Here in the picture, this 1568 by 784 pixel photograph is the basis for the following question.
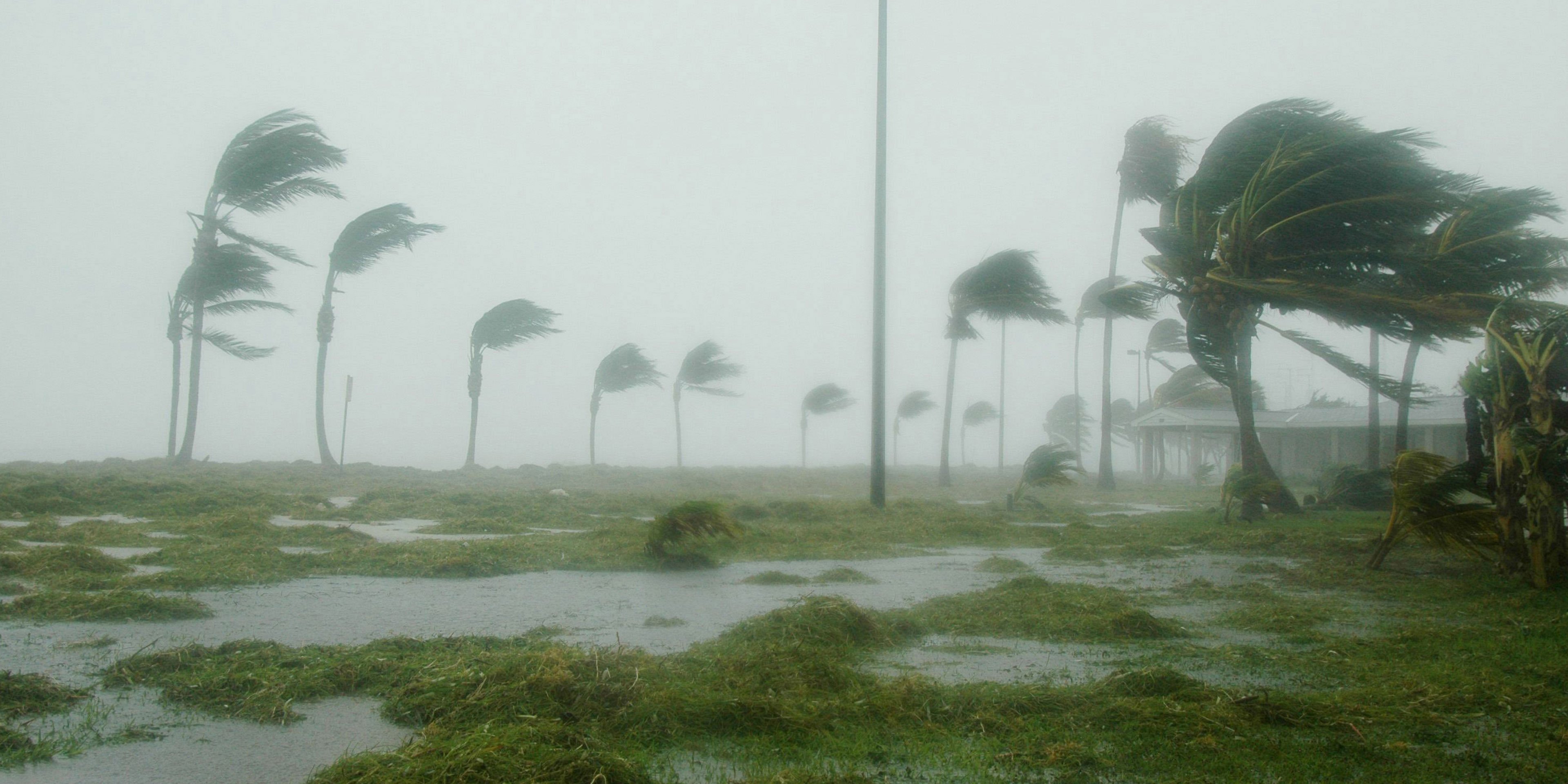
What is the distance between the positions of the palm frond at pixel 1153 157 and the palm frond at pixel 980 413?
41.6m

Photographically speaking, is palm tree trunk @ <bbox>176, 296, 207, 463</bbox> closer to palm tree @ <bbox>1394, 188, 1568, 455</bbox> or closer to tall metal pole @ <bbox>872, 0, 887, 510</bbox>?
tall metal pole @ <bbox>872, 0, 887, 510</bbox>

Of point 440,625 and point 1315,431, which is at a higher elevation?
point 1315,431

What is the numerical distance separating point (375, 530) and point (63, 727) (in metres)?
8.62

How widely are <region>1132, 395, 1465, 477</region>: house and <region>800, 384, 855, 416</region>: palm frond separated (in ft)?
61.6

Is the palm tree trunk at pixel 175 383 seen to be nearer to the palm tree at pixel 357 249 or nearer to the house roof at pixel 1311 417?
the palm tree at pixel 357 249

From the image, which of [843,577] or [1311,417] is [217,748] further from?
[1311,417]

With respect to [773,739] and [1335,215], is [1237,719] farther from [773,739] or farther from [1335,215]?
[1335,215]

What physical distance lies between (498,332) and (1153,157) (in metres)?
23.4

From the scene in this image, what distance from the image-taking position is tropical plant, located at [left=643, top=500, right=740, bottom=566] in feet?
30.4

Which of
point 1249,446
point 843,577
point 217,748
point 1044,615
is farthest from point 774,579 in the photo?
point 1249,446

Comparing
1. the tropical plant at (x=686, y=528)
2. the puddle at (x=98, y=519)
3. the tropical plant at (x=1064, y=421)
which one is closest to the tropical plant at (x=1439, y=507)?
the tropical plant at (x=686, y=528)

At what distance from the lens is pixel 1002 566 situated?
9.12m

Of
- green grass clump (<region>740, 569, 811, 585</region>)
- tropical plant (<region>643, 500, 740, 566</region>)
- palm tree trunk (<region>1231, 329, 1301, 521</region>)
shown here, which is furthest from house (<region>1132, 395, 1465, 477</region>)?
green grass clump (<region>740, 569, 811, 585</region>)

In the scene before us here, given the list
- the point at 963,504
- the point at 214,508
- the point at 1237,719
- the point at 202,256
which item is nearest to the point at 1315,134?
the point at 963,504
